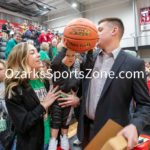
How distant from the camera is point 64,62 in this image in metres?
1.74

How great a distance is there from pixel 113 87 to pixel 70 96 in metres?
0.58

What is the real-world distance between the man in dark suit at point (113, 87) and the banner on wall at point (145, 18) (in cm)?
1044

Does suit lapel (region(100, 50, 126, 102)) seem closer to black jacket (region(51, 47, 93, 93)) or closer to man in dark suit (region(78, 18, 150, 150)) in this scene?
man in dark suit (region(78, 18, 150, 150))

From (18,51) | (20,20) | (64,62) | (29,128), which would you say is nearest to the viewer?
(29,128)

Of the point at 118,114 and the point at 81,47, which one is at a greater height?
the point at 81,47

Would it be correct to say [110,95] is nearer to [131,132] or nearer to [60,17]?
[131,132]

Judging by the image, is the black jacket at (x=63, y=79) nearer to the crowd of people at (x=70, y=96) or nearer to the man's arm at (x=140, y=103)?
the crowd of people at (x=70, y=96)

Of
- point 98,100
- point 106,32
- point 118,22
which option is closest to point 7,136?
point 98,100

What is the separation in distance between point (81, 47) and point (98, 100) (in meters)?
0.53

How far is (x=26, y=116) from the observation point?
4.52 feet

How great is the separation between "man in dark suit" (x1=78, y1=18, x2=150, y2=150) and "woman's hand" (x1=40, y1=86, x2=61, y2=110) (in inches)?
13.6

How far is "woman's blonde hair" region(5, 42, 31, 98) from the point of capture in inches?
57.8

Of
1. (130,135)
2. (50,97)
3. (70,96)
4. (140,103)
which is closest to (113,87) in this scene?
(140,103)

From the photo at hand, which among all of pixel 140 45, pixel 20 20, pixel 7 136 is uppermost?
pixel 20 20
